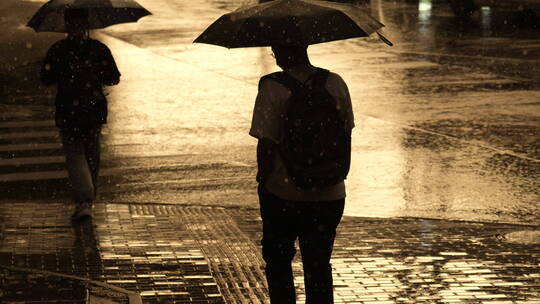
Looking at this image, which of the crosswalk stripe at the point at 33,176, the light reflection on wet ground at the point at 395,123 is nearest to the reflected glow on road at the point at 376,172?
the light reflection on wet ground at the point at 395,123

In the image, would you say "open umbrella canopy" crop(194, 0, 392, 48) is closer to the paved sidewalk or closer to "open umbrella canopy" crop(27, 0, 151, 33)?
the paved sidewalk

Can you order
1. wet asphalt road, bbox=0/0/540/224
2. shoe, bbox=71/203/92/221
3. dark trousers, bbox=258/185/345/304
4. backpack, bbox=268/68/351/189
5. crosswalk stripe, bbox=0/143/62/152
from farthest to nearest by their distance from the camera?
1. crosswalk stripe, bbox=0/143/62/152
2. wet asphalt road, bbox=0/0/540/224
3. shoe, bbox=71/203/92/221
4. dark trousers, bbox=258/185/345/304
5. backpack, bbox=268/68/351/189

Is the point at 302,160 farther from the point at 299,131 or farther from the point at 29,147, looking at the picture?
the point at 29,147

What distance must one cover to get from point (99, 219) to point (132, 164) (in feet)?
8.65

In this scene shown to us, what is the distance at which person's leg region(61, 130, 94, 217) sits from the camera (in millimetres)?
9305

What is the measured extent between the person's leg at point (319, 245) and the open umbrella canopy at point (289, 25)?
0.82 metres

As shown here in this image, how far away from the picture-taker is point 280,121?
564 cm

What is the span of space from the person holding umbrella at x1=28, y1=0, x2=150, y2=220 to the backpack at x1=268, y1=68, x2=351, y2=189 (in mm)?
3642

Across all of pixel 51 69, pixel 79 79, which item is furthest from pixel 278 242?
pixel 51 69

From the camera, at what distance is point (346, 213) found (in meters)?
10.0

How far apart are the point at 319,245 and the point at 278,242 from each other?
0.68ft

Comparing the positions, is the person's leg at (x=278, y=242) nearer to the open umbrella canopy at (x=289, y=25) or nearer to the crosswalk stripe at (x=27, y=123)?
the open umbrella canopy at (x=289, y=25)

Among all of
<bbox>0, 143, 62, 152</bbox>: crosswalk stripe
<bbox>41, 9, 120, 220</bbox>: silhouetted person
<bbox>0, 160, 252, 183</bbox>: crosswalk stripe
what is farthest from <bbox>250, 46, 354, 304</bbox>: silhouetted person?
<bbox>0, 143, 62, 152</bbox>: crosswalk stripe

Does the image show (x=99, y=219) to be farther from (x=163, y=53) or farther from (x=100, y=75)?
(x=163, y=53)
